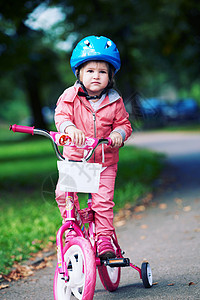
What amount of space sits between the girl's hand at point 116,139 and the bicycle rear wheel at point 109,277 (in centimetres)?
98

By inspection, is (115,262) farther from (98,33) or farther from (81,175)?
(98,33)

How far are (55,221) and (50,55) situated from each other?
2620 cm

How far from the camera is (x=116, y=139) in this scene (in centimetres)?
335

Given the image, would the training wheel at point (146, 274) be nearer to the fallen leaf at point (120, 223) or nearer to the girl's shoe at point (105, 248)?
the girl's shoe at point (105, 248)

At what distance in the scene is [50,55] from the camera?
31.8 metres

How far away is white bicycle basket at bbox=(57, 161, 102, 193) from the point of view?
10.5 feet

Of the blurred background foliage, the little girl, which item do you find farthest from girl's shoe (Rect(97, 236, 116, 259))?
the blurred background foliage

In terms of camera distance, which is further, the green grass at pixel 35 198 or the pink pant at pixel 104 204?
the green grass at pixel 35 198

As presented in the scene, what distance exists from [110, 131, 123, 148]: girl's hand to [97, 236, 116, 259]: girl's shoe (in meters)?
0.68

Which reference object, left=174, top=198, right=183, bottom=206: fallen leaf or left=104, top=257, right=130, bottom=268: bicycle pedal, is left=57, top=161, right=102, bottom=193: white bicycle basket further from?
left=174, top=198, right=183, bottom=206: fallen leaf

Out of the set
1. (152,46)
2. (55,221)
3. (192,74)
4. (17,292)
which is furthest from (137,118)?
(192,74)

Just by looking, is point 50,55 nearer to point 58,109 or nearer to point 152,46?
point 152,46

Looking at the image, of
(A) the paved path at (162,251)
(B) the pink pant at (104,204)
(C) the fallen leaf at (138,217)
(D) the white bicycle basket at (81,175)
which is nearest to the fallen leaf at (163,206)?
(A) the paved path at (162,251)

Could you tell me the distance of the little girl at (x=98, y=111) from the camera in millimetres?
3477
